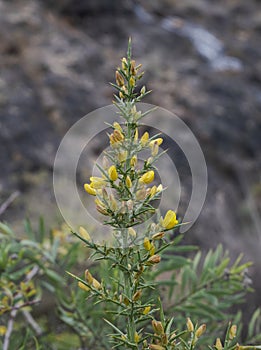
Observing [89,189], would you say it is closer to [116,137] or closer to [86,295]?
[116,137]

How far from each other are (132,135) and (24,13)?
2076mm

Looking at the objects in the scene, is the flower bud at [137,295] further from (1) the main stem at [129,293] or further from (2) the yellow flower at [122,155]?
(2) the yellow flower at [122,155]

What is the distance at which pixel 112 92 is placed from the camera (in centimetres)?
232

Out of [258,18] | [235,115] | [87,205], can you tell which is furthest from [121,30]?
[87,205]

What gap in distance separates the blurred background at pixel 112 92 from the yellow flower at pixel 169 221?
1.02 m

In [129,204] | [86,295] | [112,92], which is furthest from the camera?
[112,92]

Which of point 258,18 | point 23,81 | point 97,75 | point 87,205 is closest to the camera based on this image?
point 87,205

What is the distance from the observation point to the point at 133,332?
0.56m

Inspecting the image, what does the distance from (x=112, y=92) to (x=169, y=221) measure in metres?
1.82

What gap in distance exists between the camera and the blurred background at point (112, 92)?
184cm

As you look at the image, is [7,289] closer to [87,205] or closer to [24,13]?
[87,205]

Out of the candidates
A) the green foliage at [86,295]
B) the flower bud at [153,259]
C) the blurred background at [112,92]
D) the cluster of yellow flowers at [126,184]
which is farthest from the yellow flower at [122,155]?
the blurred background at [112,92]

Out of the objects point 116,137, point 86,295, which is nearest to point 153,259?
point 116,137

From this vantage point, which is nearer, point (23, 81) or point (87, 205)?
point (87, 205)
